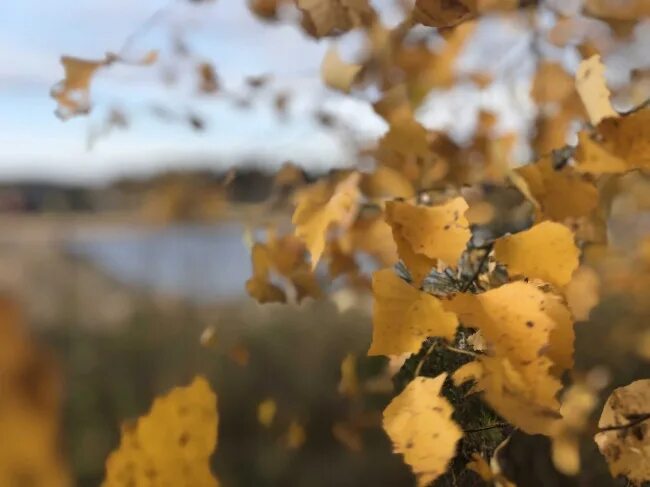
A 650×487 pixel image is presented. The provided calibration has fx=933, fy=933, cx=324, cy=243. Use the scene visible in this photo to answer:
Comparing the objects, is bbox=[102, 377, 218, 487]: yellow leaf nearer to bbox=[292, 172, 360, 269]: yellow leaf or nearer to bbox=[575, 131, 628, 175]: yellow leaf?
bbox=[292, 172, 360, 269]: yellow leaf

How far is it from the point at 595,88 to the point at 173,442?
1.10 ft

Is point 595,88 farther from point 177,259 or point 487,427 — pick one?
point 177,259

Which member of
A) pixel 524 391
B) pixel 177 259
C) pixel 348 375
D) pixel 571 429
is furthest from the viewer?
pixel 177 259

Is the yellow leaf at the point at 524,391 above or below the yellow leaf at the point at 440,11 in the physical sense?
below

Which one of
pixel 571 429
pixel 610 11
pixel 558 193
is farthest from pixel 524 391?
pixel 571 429

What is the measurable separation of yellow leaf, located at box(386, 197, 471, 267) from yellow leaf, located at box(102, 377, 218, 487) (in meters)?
0.15

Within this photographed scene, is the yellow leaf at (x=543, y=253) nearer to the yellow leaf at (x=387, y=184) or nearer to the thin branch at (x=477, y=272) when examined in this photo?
the thin branch at (x=477, y=272)

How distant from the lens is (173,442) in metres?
0.54

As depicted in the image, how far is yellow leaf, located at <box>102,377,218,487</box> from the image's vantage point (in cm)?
54

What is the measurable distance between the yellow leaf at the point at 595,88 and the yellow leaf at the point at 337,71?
0.22 m

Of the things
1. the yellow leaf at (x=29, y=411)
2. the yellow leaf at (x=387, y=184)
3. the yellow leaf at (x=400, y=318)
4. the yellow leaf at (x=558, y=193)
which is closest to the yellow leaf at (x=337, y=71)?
the yellow leaf at (x=387, y=184)

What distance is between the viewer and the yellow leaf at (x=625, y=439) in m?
0.53

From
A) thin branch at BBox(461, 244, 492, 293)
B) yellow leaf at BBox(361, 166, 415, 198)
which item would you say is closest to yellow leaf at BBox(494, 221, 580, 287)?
thin branch at BBox(461, 244, 492, 293)

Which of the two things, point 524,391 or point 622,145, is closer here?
point 524,391
